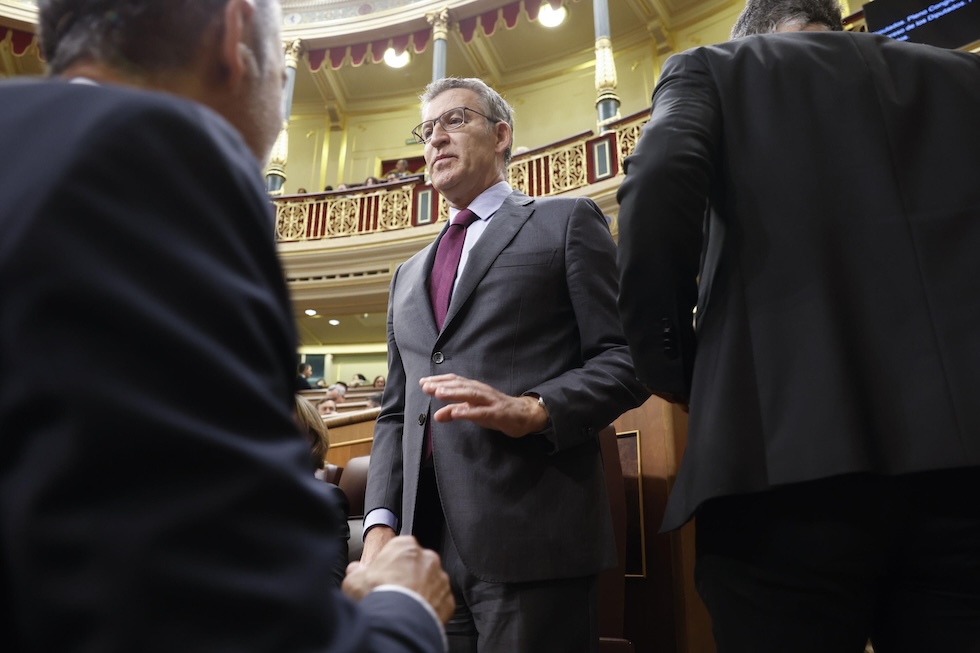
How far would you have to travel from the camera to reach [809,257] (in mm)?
952

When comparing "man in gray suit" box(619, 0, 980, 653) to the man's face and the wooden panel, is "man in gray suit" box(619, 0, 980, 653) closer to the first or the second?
the man's face

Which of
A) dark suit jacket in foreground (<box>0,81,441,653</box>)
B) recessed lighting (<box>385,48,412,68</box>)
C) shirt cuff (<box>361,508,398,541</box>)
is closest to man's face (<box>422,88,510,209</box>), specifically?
shirt cuff (<box>361,508,398,541</box>)

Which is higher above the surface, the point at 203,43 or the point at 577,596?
the point at 203,43

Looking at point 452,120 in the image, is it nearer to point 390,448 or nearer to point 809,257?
point 390,448

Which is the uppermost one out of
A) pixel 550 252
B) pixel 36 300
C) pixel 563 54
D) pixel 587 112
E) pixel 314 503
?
pixel 563 54

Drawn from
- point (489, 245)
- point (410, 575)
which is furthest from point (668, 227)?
point (410, 575)

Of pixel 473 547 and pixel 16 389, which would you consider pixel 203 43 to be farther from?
pixel 473 547

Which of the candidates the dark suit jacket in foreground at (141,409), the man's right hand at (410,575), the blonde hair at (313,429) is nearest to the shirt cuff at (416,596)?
the man's right hand at (410,575)

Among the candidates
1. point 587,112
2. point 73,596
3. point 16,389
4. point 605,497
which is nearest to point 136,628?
point 73,596

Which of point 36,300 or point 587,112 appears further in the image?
point 587,112

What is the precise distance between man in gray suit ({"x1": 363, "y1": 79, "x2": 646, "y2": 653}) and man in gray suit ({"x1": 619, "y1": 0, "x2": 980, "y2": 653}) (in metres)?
0.25

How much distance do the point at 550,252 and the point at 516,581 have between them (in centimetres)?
63

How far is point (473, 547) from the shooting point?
123 cm

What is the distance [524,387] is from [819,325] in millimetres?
559
